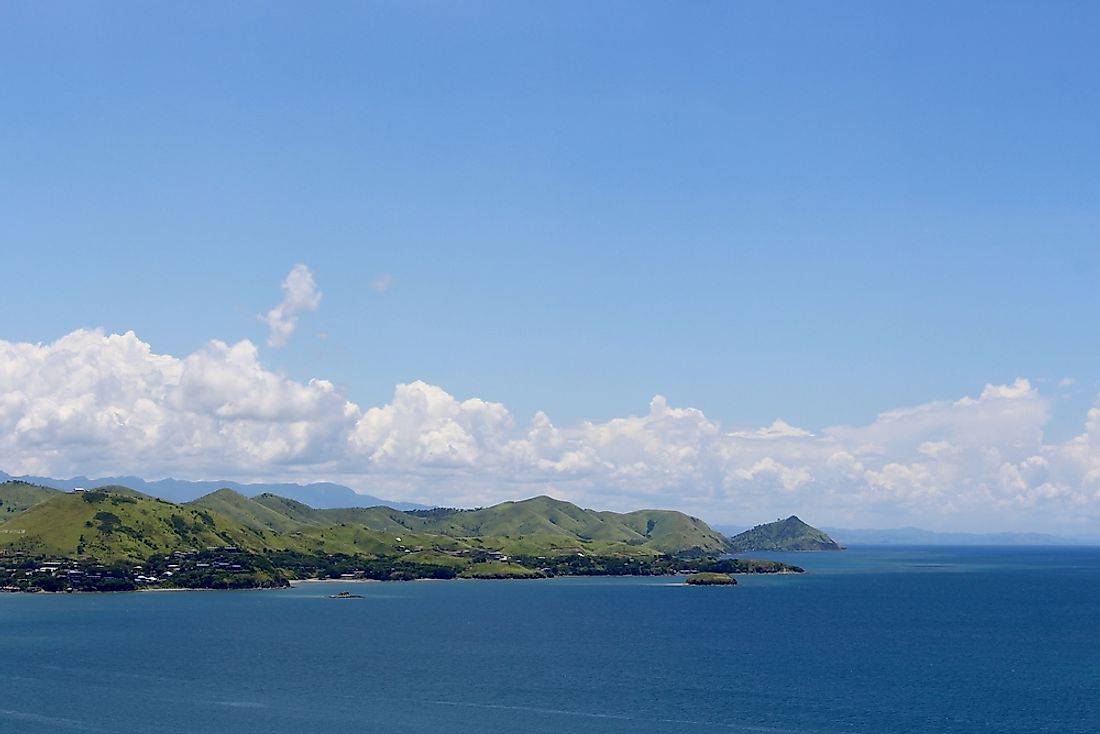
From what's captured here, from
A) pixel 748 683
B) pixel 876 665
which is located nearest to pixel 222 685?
pixel 748 683

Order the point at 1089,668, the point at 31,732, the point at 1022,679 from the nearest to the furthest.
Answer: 1. the point at 31,732
2. the point at 1022,679
3. the point at 1089,668

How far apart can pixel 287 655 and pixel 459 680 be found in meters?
44.4

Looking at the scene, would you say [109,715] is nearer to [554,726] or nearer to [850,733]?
[554,726]

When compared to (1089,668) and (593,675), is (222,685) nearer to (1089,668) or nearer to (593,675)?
(593,675)

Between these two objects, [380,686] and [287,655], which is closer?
[380,686]

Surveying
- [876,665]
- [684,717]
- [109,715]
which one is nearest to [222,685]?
[109,715]

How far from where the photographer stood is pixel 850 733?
133500 millimetres

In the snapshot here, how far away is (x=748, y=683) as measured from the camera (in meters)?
172

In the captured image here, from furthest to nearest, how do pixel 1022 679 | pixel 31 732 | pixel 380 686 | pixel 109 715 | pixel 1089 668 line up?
pixel 1089 668
pixel 1022 679
pixel 380 686
pixel 109 715
pixel 31 732

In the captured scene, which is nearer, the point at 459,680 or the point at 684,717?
the point at 684,717

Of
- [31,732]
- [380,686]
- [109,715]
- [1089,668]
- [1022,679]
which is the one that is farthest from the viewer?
[1089,668]

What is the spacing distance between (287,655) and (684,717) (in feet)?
288

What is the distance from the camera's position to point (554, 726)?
137 metres

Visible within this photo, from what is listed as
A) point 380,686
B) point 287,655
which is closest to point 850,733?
point 380,686
